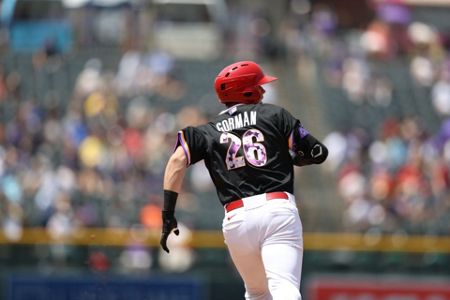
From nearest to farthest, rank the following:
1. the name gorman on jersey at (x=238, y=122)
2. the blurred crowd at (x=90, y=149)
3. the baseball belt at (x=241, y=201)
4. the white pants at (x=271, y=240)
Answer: the white pants at (x=271, y=240)
the baseball belt at (x=241, y=201)
the name gorman on jersey at (x=238, y=122)
the blurred crowd at (x=90, y=149)

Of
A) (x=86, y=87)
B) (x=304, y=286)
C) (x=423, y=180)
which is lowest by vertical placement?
(x=304, y=286)

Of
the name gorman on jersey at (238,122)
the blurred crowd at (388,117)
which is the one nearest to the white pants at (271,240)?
the name gorman on jersey at (238,122)

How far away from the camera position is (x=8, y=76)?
18578 mm

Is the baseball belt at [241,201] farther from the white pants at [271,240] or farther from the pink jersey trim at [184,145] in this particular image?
the pink jersey trim at [184,145]

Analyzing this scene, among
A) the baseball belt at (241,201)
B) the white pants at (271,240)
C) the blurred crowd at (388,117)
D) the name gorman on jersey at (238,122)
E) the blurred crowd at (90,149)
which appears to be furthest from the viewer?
the blurred crowd at (388,117)

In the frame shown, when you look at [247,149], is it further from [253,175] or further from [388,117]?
[388,117]

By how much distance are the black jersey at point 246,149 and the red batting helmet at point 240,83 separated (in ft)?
0.58

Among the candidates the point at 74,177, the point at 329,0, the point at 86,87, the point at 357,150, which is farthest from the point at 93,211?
the point at 329,0

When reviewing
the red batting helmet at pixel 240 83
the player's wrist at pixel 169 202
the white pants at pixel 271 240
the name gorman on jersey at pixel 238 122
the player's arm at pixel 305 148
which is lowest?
the white pants at pixel 271 240

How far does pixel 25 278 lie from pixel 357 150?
6.34 meters

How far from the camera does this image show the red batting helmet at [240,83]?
27.2 feet

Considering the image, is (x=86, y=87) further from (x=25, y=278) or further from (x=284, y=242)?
(x=284, y=242)

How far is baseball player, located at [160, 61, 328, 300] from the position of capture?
7957mm

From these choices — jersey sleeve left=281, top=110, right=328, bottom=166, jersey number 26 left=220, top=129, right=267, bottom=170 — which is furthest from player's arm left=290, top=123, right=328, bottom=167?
jersey number 26 left=220, top=129, right=267, bottom=170
